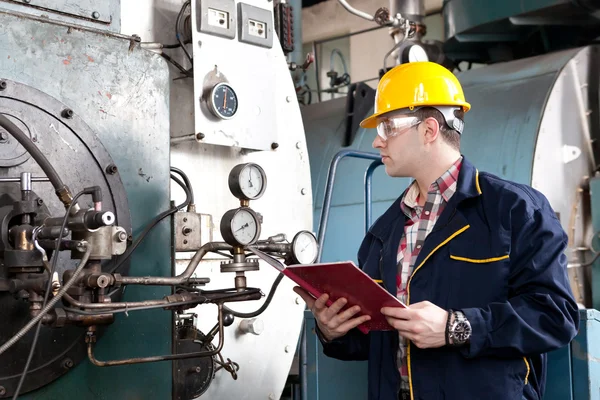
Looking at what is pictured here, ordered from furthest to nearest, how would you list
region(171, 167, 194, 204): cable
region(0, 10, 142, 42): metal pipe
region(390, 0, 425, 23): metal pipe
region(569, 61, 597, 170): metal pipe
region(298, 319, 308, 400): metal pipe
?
1. region(390, 0, 425, 23): metal pipe
2. region(569, 61, 597, 170): metal pipe
3. region(298, 319, 308, 400): metal pipe
4. region(171, 167, 194, 204): cable
5. region(0, 10, 142, 42): metal pipe

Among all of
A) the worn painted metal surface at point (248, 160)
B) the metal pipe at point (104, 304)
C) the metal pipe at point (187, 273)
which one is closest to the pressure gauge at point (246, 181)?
the metal pipe at point (187, 273)

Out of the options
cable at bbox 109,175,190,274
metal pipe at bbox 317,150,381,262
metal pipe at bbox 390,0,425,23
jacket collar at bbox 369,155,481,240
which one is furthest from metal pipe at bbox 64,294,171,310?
metal pipe at bbox 390,0,425,23

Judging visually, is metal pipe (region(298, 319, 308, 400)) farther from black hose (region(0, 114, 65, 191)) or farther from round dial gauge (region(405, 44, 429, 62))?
round dial gauge (region(405, 44, 429, 62))

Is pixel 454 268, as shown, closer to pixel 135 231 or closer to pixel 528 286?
pixel 528 286

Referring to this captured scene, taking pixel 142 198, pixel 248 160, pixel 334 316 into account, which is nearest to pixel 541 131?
pixel 248 160

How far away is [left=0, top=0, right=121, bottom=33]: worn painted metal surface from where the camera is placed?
1729 mm

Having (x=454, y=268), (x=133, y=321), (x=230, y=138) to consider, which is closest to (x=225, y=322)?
(x=133, y=321)

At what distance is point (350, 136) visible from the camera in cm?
416

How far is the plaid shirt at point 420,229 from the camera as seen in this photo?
1768 millimetres

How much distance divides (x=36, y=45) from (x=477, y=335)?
118 centimetres

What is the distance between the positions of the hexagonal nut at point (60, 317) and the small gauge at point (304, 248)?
1.99 ft

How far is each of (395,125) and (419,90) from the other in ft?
0.35

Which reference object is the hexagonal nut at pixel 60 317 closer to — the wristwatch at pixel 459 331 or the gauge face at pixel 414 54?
the wristwatch at pixel 459 331

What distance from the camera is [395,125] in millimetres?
1844
